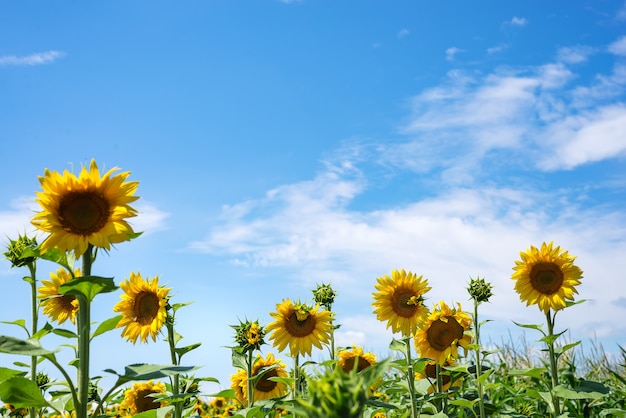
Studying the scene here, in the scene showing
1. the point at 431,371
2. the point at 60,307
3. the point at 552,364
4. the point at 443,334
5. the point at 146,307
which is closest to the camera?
the point at 146,307

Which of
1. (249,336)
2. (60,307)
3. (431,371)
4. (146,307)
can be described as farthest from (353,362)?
(60,307)

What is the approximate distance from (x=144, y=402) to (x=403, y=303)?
2.86 m

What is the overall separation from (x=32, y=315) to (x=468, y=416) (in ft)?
16.3

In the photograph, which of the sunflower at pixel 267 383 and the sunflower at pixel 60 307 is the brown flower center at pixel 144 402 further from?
the sunflower at pixel 60 307

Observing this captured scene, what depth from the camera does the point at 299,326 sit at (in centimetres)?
601

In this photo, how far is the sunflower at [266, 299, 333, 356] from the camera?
19.7 feet

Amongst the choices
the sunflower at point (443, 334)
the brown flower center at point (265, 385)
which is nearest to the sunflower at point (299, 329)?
the brown flower center at point (265, 385)

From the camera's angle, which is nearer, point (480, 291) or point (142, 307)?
point (142, 307)

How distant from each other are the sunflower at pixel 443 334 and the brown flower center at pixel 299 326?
1535 mm

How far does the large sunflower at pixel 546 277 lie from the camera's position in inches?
279

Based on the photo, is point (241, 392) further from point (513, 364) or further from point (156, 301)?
point (513, 364)

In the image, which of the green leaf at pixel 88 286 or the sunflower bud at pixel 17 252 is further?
the sunflower bud at pixel 17 252

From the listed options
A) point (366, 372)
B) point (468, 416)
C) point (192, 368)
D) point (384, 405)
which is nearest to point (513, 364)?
point (468, 416)

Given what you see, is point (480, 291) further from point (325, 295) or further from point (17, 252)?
Answer: point (17, 252)
